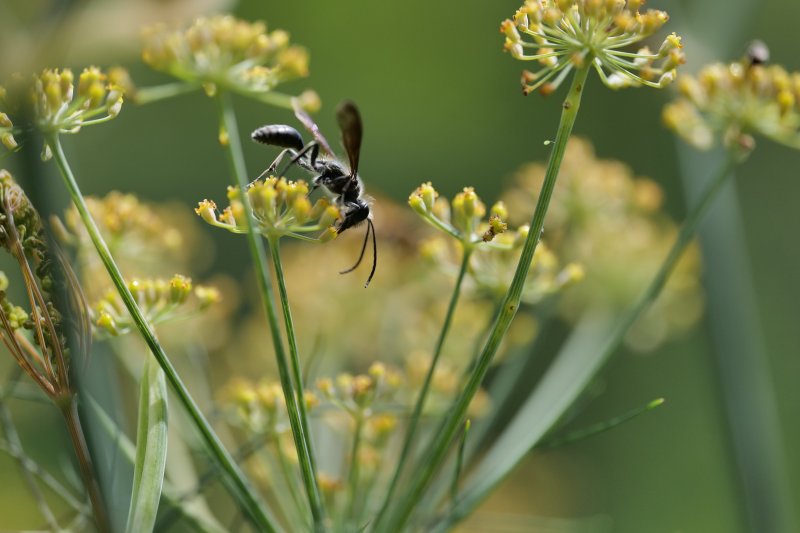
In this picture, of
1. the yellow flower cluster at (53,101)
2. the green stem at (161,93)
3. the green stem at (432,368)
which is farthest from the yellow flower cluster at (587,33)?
the yellow flower cluster at (53,101)

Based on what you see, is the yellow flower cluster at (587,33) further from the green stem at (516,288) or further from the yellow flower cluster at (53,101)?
the yellow flower cluster at (53,101)


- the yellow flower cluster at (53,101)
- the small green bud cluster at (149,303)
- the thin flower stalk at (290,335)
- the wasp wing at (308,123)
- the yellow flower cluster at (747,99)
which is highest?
the yellow flower cluster at (747,99)

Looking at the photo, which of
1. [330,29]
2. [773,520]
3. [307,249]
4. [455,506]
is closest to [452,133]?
[330,29]

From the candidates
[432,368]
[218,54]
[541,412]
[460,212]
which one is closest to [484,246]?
[460,212]

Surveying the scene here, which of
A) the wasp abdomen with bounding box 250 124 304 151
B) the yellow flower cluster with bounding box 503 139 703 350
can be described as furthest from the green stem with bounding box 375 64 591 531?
the yellow flower cluster with bounding box 503 139 703 350

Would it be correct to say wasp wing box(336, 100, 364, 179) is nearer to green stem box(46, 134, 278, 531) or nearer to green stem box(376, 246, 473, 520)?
green stem box(376, 246, 473, 520)
